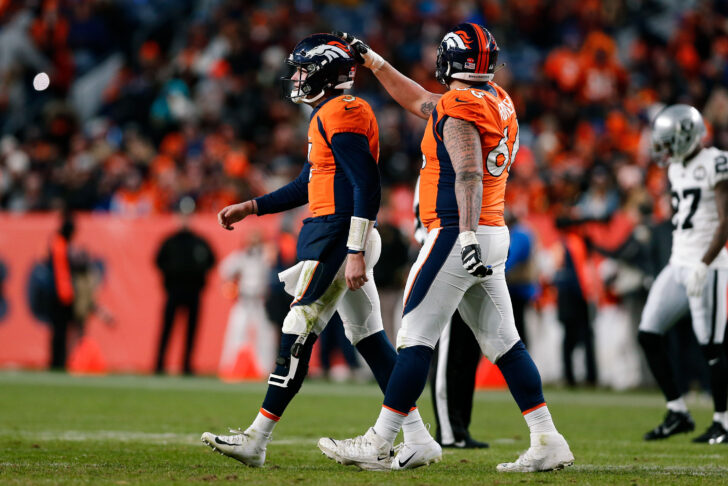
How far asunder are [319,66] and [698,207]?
3.52 metres

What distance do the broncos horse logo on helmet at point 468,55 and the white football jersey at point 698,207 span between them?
3.02 metres

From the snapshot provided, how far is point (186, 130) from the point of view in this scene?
64.8 feet

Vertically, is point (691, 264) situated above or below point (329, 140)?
below

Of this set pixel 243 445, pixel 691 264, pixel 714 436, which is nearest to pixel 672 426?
pixel 714 436

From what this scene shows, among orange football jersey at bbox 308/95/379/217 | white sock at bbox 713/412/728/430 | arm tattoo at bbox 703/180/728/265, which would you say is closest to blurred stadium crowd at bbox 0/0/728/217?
arm tattoo at bbox 703/180/728/265

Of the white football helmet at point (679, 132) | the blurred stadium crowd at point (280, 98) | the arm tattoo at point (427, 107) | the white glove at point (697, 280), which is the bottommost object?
the white glove at point (697, 280)

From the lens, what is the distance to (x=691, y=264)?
8.42 metres

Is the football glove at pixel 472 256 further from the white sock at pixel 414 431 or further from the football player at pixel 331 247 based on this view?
the white sock at pixel 414 431

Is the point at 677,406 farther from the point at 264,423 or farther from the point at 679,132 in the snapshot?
the point at 264,423

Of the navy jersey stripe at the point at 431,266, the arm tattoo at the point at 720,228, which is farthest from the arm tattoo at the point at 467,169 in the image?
the arm tattoo at the point at 720,228

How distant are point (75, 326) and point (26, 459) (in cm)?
1079

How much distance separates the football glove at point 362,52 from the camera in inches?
252

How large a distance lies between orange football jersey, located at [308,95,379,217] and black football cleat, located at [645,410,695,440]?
331 cm

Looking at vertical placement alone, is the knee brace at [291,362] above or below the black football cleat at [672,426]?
above
